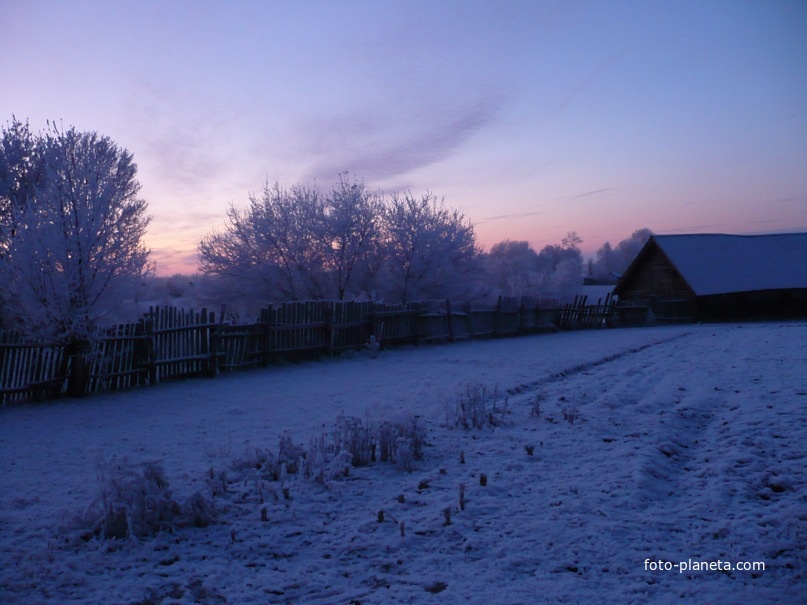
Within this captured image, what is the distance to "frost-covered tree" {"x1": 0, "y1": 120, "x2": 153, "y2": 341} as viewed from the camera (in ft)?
34.3

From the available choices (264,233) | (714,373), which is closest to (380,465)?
(714,373)

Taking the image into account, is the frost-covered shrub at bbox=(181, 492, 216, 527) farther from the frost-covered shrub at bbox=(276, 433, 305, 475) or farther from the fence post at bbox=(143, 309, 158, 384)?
the fence post at bbox=(143, 309, 158, 384)

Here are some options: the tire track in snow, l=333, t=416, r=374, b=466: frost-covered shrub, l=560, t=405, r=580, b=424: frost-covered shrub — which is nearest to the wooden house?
the tire track in snow

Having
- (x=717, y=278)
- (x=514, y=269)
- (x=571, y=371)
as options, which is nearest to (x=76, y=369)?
(x=571, y=371)

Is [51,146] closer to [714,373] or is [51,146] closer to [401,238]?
[714,373]

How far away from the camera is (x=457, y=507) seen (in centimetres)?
463

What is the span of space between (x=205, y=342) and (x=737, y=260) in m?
32.2

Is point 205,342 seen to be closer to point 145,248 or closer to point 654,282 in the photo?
point 145,248

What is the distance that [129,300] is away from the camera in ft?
40.2

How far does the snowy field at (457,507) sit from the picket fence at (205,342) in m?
1.45

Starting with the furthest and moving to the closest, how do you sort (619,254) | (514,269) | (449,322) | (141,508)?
(619,254)
(514,269)
(449,322)
(141,508)

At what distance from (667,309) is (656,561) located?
30.1 metres

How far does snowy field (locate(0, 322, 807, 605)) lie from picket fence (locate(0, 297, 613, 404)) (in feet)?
4.75

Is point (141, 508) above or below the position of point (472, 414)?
below
